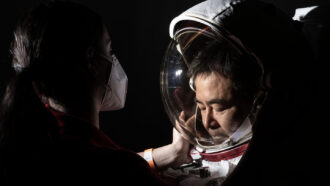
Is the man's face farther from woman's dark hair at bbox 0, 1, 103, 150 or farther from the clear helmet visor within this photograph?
woman's dark hair at bbox 0, 1, 103, 150

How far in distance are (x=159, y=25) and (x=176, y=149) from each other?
66 cm

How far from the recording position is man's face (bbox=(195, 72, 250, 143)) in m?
0.71

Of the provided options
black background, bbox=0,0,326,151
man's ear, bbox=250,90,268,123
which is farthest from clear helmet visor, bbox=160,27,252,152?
black background, bbox=0,0,326,151

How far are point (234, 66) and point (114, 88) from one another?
0.37 meters

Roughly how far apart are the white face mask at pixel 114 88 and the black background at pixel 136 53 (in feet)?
1.87

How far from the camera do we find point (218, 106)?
751 mm

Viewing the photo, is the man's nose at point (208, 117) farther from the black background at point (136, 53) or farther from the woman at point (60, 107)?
the black background at point (136, 53)

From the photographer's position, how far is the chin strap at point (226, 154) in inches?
32.3

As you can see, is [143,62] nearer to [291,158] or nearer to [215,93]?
[215,93]

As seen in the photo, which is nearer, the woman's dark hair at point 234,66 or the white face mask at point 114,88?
the woman's dark hair at point 234,66

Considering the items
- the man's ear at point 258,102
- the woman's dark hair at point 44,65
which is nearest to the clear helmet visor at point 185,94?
the man's ear at point 258,102

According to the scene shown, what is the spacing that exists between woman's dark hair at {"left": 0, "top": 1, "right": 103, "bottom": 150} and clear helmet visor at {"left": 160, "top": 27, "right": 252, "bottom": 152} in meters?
0.22

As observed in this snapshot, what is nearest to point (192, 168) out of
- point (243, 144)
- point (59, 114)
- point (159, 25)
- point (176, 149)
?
point (176, 149)

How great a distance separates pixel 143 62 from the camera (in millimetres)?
1475
